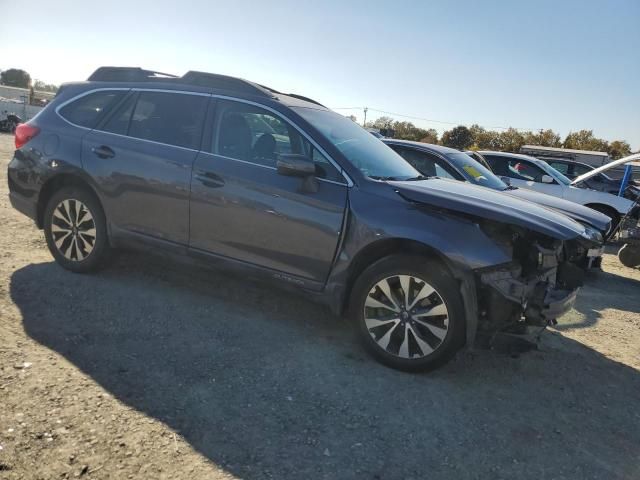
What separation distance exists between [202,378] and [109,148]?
7.89ft

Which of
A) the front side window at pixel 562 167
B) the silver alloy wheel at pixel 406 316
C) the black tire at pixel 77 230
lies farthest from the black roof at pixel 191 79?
the front side window at pixel 562 167

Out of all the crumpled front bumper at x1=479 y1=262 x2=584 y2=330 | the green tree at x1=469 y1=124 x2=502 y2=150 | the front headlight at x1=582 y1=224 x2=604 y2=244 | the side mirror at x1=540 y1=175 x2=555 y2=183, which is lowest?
the crumpled front bumper at x1=479 y1=262 x2=584 y2=330

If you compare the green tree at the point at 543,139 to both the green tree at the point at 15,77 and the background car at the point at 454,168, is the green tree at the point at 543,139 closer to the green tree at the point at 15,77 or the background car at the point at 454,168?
the background car at the point at 454,168

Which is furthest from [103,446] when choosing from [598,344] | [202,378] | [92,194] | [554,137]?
[554,137]

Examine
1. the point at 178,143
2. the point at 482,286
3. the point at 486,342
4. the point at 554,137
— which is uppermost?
the point at 554,137

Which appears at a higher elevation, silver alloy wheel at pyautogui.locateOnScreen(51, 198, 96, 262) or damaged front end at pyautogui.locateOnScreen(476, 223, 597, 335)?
damaged front end at pyautogui.locateOnScreen(476, 223, 597, 335)

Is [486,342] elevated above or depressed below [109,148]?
below

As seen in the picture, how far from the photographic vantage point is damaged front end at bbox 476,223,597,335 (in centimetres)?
328

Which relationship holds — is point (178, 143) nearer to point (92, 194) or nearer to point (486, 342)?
point (92, 194)

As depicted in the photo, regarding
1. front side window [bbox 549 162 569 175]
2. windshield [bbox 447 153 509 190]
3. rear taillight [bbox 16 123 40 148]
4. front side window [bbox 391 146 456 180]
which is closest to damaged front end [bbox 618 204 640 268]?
windshield [bbox 447 153 509 190]

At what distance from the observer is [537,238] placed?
11.5 ft

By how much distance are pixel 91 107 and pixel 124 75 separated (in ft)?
1.44

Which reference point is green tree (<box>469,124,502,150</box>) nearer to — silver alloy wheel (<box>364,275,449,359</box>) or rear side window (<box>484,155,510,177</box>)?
rear side window (<box>484,155,510,177</box>)

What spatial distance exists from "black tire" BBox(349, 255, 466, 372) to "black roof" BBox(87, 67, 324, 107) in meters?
1.80
